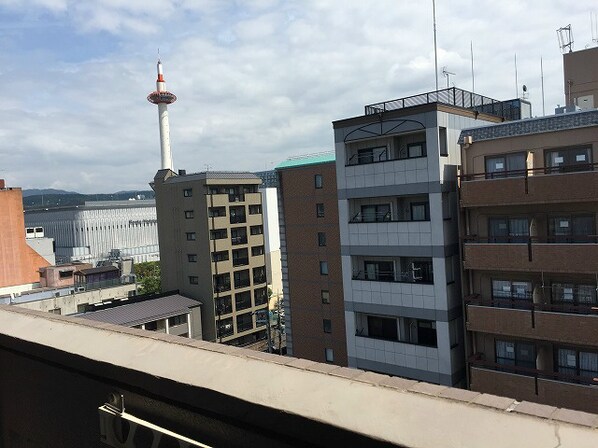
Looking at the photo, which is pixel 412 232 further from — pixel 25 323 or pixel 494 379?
pixel 25 323

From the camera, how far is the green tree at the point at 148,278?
5234cm

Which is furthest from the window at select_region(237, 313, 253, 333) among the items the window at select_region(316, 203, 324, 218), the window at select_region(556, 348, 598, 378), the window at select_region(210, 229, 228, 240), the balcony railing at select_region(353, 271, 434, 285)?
the window at select_region(556, 348, 598, 378)

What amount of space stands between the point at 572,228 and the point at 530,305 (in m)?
2.77

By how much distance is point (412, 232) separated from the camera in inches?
683

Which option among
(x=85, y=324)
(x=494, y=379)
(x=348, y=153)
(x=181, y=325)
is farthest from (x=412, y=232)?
(x=181, y=325)

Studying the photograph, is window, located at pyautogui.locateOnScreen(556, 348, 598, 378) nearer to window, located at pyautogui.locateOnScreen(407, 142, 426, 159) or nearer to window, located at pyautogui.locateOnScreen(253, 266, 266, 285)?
window, located at pyautogui.locateOnScreen(407, 142, 426, 159)

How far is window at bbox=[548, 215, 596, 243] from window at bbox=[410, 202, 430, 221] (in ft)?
13.1

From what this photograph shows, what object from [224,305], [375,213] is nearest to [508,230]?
[375,213]

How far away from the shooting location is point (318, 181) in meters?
24.1

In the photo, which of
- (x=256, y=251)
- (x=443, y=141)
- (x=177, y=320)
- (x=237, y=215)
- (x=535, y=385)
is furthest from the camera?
(x=256, y=251)

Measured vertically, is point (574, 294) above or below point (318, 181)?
below

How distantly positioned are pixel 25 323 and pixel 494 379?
15071 mm

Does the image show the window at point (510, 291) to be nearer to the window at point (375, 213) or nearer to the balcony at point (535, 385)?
the balcony at point (535, 385)

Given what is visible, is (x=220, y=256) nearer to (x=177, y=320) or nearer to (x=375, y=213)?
(x=177, y=320)
